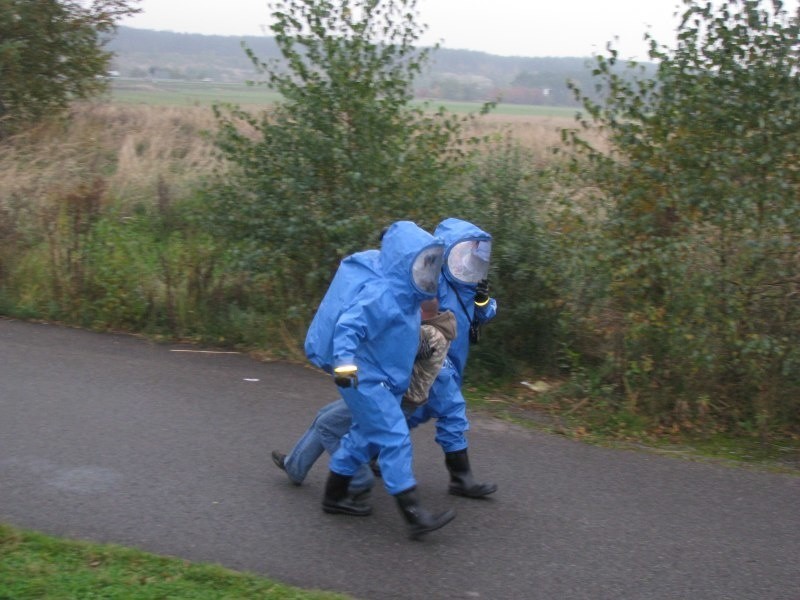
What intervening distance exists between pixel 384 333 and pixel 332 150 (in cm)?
324

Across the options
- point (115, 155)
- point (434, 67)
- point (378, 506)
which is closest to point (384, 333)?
point (378, 506)

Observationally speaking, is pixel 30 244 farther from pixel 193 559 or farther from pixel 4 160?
pixel 193 559

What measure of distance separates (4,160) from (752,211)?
8.13 m

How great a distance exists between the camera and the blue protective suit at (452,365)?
509 centimetres

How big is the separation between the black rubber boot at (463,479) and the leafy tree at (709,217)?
1.89m

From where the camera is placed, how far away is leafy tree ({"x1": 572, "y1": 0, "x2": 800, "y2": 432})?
6320mm

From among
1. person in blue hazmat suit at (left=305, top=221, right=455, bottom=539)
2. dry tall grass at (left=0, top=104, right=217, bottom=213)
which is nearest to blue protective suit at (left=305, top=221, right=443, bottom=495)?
person in blue hazmat suit at (left=305, top=221, right=455, bottom=539)

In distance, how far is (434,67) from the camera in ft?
27.1

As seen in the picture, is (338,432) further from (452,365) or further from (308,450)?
(452,365)

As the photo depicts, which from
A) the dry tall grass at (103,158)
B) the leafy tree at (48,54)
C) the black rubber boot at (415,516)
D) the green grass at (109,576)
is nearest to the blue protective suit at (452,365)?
the black rubber boot at (415,516)

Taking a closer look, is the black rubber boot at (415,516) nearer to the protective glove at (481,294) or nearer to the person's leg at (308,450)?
the person's leg at (308,450)

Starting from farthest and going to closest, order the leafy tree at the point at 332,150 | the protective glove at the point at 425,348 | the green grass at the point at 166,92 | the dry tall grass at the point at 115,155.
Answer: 1. the green grass at the point at 166,92
2. the dry tall grass at the point at 115,155
3. the leafy tree at the point at 332,150
4. the protective glove at the point at 425,348

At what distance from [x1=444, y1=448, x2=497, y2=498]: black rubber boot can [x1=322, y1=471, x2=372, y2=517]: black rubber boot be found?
0.56 metres

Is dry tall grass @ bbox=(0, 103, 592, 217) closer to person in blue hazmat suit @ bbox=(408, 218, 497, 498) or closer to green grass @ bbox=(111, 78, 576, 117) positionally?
green grass @ bbox=(111, 78, 576, 117)
